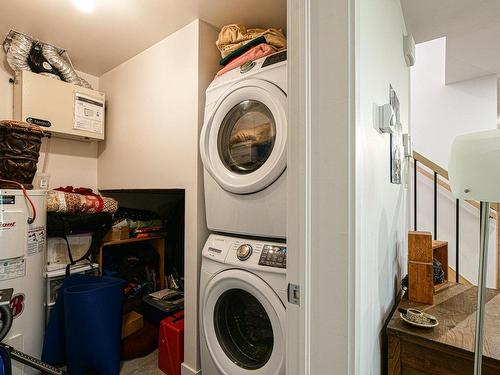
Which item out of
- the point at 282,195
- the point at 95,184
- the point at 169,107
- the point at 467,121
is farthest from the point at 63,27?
the point at 467,121

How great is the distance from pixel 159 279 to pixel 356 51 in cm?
228

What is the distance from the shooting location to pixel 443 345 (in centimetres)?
78

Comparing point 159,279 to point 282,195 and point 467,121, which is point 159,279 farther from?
point 467,121

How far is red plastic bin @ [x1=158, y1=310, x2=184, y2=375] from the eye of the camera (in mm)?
1622

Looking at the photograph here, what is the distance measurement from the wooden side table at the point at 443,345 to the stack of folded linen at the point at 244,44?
Result: 1386 millimetres

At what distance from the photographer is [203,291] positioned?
1440mm

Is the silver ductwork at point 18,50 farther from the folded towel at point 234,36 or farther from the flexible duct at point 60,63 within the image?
the folded towel at point 234,36

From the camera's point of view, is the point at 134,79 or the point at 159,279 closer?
the point at 134,79

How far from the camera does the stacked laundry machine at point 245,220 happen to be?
1.19 meters

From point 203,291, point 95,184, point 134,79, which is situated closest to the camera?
point 203,291

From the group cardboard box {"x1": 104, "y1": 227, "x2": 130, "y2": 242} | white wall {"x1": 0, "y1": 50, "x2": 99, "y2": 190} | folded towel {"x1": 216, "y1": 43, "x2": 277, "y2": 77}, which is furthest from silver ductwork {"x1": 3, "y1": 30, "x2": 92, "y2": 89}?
folded towel {"x1": 216, "y1": 43, "x2": 277, "y2": 77}

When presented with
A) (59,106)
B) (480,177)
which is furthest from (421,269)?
(59,106)

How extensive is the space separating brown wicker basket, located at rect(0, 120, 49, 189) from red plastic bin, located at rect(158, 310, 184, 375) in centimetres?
123

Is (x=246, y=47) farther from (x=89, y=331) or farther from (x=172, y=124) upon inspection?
(x=89, y=331)
